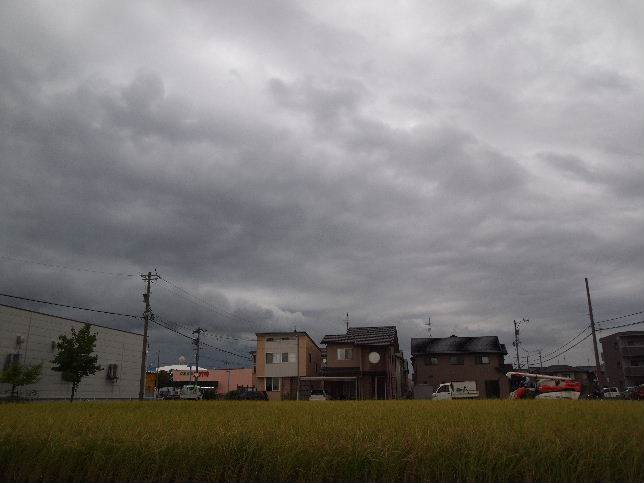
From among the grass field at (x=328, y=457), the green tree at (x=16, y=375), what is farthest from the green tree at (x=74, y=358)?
the grass field at (x=328, y=457)

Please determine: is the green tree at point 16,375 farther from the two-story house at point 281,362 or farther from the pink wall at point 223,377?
the pink wall at point 223,377

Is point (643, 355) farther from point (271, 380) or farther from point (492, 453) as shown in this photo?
point (492, 453)

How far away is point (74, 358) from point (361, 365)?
29.2m

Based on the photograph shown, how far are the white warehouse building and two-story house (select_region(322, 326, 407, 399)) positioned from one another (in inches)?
820

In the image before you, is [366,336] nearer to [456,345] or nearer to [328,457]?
[456,345]

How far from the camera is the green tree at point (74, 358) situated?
37281 millimetres

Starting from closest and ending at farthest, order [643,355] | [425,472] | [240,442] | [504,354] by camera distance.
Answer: [425,472] < [240,442] < [504,354] < [643,355]

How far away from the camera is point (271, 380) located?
5897cm

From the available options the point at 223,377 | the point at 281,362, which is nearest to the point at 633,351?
the point at 281,362

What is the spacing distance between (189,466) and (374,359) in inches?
1975

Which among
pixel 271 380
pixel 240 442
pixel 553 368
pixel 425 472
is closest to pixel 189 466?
pixel 240 442

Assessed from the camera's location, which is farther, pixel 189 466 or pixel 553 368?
pixel 553 368

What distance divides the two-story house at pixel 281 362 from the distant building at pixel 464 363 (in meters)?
16.1

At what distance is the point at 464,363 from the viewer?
6369 cm
